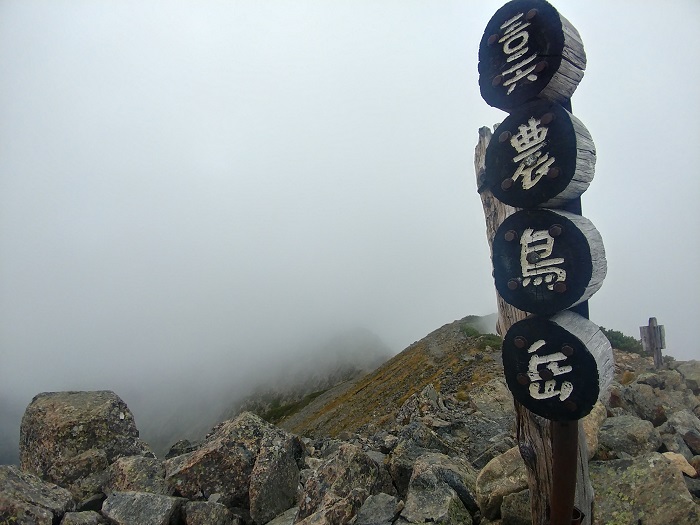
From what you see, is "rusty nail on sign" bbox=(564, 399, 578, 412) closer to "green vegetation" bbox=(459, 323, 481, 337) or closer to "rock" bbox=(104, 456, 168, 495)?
"rock" bbox=(104, 456, 168, 495)

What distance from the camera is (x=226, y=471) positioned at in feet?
30.8

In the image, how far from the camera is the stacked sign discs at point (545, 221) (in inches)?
157

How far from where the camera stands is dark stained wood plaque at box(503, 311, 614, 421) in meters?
3.93

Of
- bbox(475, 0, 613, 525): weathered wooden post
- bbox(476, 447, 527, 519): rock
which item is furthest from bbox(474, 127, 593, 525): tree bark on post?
bbox(476, 447, 527, 519): rock

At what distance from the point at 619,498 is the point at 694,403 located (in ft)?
34.8

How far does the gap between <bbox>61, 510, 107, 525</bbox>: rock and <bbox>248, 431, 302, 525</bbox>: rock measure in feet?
9.31

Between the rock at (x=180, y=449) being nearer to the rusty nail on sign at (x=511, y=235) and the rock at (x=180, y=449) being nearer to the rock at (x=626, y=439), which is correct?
the rock at (x=626, y=439)

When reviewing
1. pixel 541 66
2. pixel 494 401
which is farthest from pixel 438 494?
pixel 494 401

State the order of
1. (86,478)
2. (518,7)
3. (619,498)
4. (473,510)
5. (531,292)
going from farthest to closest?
(86,478), (473,510), (619,498), (518,7), (531,292)

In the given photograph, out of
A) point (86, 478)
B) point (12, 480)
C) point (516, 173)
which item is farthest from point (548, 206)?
→ point (86, 478)

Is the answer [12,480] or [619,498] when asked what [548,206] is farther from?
[12,480]

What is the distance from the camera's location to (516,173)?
4.38 meters

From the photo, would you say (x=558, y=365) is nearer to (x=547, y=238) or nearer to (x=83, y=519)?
(x=547, y=238)

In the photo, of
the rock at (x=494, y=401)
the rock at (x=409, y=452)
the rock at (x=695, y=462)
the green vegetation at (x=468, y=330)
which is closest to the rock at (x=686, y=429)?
the rock at (x=695, y=462)
